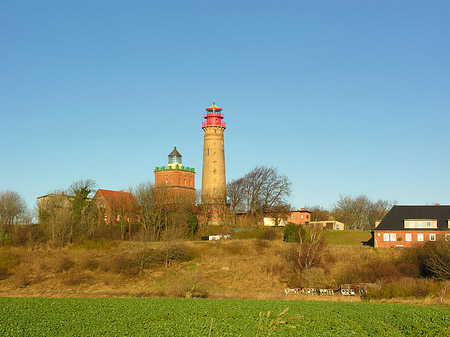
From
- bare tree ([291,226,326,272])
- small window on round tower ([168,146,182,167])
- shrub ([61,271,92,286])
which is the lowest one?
shrub ([61,271,92,286])

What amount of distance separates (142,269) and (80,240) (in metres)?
13.4

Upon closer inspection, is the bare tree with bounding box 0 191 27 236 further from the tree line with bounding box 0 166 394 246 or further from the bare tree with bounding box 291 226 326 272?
the bare tree with bounding box 291 226 326 272

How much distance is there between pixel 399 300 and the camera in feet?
96.1

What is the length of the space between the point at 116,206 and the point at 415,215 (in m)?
38.6

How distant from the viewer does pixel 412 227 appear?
168 feet

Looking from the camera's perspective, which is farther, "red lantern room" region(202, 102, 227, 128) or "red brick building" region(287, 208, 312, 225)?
"red brick building" region(287, 208, 312, 225)

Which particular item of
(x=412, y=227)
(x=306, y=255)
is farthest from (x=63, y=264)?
(x=412, y=227)

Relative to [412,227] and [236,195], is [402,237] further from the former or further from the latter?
[236,195]

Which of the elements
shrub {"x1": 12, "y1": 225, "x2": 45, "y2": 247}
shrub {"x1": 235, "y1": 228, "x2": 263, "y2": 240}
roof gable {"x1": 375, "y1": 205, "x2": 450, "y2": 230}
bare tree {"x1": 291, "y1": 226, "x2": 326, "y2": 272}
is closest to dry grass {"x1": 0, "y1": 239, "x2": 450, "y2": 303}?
bare tree {"x1": 291, "y1": 226, "x2": 326, "y2": 272}

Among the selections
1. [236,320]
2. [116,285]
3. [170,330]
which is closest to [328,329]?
[236,320]

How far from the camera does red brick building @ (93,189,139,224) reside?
61562mm

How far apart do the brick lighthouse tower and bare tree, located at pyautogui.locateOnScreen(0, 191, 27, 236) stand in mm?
26177

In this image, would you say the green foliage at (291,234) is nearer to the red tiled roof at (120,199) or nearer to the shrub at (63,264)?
the red tiled roof at (120,199)

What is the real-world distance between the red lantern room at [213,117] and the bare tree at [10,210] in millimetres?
29521
